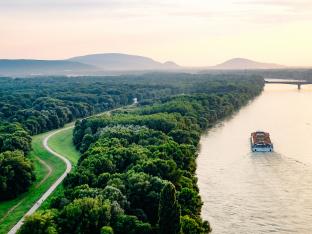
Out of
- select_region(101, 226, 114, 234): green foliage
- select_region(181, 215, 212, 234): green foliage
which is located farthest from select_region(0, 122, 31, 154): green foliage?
select_region(101, 226, 114, 234): green foliage

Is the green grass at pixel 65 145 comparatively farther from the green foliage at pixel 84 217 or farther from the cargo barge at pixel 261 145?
the green foliage at pixel 84 217

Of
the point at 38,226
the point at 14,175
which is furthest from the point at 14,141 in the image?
the point at 38,226

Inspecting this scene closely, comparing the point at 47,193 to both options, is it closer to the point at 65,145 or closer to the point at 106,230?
the point at 106,230

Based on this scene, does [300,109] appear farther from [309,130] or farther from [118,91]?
[118,91]

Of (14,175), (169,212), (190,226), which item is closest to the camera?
(169,212)

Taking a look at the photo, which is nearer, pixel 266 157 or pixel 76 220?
pixel 76 220

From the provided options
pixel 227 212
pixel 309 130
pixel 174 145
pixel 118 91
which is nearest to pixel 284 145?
pixel 309 130

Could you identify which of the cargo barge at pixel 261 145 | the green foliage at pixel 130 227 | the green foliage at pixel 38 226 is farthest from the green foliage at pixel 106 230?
the cargo barge at pixel 261 145
